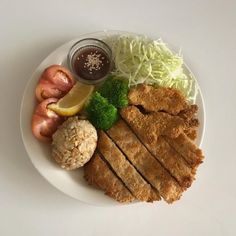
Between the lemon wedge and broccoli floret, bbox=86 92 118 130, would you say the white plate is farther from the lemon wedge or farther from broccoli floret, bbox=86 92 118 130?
broccoli floret, bbox=86 92 118 130

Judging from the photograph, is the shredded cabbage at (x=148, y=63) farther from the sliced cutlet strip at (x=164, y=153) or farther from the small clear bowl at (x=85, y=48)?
the sliced cutlet strip at (x=164, y=153)

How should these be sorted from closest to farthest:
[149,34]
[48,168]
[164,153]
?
1. [48,168]
2. [164,153]
3. [149,34]

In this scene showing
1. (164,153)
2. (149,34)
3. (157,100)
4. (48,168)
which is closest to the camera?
(48,168)

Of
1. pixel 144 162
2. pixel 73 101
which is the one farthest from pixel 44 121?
pixel 144 162

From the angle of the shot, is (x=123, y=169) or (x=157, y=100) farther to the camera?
(x=157, y=100)

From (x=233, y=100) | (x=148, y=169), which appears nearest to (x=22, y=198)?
(x=148, y=169)

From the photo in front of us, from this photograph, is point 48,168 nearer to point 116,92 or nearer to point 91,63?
point 116,92

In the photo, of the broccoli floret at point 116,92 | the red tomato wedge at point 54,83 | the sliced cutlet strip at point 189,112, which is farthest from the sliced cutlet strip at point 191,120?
the red tomato wedge at point 54,83
